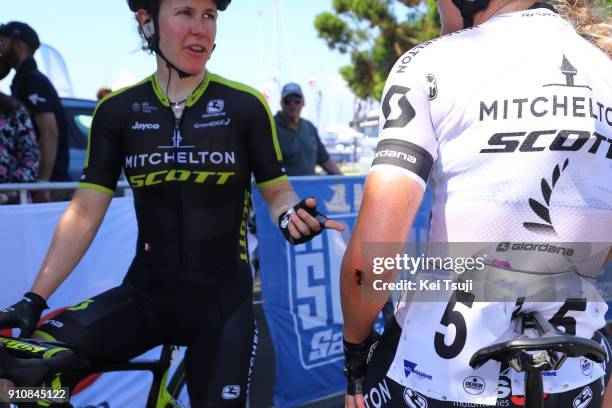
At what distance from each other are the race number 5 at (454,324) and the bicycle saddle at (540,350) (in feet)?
0.17

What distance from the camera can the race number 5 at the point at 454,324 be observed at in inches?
60.7

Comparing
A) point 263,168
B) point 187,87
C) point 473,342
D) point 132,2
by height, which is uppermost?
point 132,2

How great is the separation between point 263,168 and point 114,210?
1.76 metres

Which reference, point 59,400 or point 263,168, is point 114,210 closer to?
point 263,168

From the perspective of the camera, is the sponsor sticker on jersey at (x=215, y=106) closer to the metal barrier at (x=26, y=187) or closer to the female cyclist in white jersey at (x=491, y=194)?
the female cyclist in white jersey at (x=491, y=194)

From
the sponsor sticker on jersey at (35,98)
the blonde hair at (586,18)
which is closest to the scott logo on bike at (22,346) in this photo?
the blonde hair at (586,18)

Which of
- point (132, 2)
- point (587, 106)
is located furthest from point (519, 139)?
point (132, 2)

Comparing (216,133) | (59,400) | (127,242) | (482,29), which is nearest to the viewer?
(482,29)

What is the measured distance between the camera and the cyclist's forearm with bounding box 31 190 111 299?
2449mm

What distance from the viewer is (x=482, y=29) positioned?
1600 mm

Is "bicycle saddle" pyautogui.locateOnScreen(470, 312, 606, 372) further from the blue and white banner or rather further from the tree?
the tree

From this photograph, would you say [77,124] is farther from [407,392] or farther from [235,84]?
[407,392]

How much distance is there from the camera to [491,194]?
1.51 metres

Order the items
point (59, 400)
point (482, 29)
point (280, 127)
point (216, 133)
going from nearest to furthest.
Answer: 1. point (482, 29)
2. point (59, 400)
3. point (216, 133)
4. point (280, 127)
